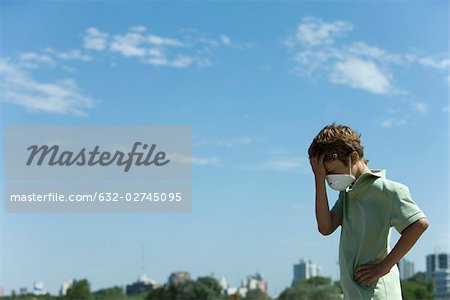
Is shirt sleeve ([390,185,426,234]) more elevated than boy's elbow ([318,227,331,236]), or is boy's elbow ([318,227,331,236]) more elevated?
shirt sleeve ([390,185,426,234])

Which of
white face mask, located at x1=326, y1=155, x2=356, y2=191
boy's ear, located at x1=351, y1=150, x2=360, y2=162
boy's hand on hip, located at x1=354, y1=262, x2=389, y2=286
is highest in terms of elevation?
boy's ear, located at x1=351, y1=150, x2=360, y2=162

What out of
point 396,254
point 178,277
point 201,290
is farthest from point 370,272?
point 178,277

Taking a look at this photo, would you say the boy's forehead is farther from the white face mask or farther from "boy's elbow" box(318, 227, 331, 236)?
"boy's elbow" box(318, 227, 331, 236)

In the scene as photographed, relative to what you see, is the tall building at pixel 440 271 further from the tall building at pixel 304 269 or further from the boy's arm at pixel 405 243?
the boy's arm at pixel 405 243

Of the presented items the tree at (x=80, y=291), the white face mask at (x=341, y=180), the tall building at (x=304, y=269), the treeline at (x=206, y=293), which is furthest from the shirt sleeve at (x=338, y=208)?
the tall building at (x=304, y=269)

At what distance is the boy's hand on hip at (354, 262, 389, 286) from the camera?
2.19 m

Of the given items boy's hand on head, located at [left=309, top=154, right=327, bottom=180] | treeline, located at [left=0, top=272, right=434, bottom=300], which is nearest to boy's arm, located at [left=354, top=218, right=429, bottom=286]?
boy's hand on head, located at [left=309, top=154, right=327, bottom=180]

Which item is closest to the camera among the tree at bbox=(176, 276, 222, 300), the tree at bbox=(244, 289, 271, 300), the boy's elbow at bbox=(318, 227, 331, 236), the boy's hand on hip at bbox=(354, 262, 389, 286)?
the boy's hand on hip at bbox=(354, 262, 389, 286)

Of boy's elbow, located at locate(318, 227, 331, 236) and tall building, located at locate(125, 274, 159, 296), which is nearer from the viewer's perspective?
boy's elbow, located at locate(318, 227, 331, 236)

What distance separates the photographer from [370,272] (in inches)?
86.5

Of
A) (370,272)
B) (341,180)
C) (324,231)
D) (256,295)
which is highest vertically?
(341,180)

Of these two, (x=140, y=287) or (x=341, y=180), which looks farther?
(x=140, y=287)

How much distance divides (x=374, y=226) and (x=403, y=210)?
96 millimetres

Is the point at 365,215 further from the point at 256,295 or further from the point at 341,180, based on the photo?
the point at 256,295
